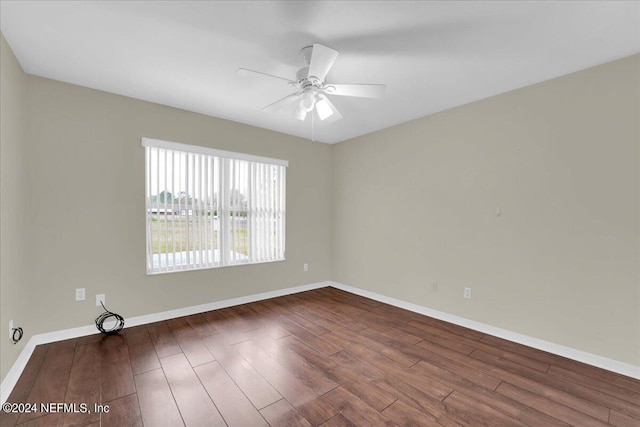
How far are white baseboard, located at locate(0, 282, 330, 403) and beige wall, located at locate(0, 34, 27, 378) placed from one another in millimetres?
82

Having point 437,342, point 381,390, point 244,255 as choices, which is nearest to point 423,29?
point 381,390

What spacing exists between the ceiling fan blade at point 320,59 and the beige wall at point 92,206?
207cm

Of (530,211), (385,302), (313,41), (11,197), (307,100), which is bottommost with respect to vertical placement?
(385,302)

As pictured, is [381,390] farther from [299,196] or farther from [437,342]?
[299,196]

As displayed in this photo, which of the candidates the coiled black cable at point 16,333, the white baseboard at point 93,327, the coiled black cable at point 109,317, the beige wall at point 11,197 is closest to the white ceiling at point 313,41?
the beige wall at point 11,197

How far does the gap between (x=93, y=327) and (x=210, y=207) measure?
5.69 ft

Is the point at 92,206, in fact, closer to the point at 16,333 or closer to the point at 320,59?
the point at 16,333

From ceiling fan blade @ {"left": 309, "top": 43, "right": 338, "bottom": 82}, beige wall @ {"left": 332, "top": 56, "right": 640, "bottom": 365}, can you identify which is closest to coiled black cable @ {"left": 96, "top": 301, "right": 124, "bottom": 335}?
ceiling fan blade @ {"left": 309, "top": 43, "right": 338, "bottom": 82}

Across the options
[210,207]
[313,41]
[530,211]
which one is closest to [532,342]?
[530,211]

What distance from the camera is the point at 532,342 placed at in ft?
8.69

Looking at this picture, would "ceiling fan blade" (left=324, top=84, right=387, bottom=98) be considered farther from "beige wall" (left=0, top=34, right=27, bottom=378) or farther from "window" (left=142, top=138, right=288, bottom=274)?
"beige wall" (left=0, top=34, right=27, bottom=378)

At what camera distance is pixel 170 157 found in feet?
10.8

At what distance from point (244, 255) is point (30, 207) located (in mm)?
2234

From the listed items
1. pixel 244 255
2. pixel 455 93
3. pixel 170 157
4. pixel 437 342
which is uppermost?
pixel 455 93
